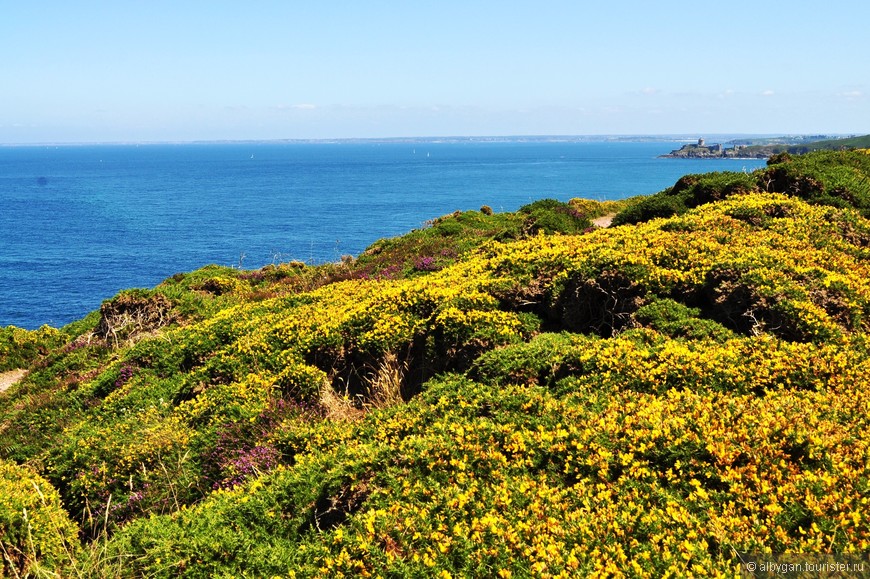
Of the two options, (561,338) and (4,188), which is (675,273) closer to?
(561,338)

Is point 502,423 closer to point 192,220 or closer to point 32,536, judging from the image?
point 32,536

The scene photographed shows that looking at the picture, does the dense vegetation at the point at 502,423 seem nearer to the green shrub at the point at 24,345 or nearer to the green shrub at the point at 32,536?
the green shrub at the point at 32,536

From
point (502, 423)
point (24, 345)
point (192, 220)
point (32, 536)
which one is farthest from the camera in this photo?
point (192, 220)

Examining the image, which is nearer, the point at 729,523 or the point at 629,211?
the point at 729,523

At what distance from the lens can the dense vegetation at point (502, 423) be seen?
562cm

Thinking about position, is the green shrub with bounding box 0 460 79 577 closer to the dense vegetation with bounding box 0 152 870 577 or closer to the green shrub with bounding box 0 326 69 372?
the dense vegetation with bounding box 0 152 870 577

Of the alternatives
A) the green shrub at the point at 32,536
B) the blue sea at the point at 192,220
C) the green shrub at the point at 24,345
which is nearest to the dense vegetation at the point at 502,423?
the green shrub at the point at 32,536

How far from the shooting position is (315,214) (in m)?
103

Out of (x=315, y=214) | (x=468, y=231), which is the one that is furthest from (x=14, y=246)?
(x=468, y=231)

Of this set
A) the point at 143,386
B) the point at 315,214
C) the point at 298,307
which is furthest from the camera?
the point at 315,214

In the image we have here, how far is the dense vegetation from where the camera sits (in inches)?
221

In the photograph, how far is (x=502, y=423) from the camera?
7711 millimetres

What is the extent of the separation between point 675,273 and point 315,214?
97261mm

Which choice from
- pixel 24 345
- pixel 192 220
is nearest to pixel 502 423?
pixel 24 345
